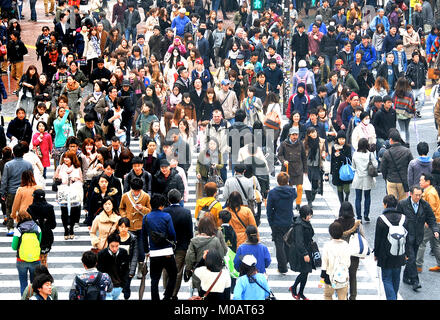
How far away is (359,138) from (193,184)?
3.95 meters

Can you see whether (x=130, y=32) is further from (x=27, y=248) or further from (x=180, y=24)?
(x=27, y=248)

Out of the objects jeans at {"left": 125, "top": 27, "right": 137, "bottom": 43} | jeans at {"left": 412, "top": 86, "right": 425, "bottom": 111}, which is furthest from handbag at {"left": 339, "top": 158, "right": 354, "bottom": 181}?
jeans at {"left": 125, "top": 27, "right": 137, "bottom": 43}

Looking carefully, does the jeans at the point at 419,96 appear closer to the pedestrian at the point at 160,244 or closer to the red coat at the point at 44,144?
the red coat at the point at 44,144

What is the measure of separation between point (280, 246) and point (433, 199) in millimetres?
2614

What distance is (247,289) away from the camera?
12070mm

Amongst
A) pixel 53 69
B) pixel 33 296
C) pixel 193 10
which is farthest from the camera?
pixel 193 10

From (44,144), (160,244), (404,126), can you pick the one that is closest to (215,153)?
(44,144)

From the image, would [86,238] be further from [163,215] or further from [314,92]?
[314,92]

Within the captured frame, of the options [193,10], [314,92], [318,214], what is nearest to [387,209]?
[318,214]

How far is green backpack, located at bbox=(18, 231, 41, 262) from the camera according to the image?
1414 centimetres

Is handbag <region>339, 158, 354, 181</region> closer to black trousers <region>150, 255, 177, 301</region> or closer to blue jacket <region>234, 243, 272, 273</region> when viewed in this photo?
blue jacket <region>234, 243, 272, 273</region>

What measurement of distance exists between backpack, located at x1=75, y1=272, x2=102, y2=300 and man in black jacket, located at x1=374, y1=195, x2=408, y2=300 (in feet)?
14.2

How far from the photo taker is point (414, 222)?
15.5 m

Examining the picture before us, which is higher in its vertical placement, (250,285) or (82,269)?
(250,285)
